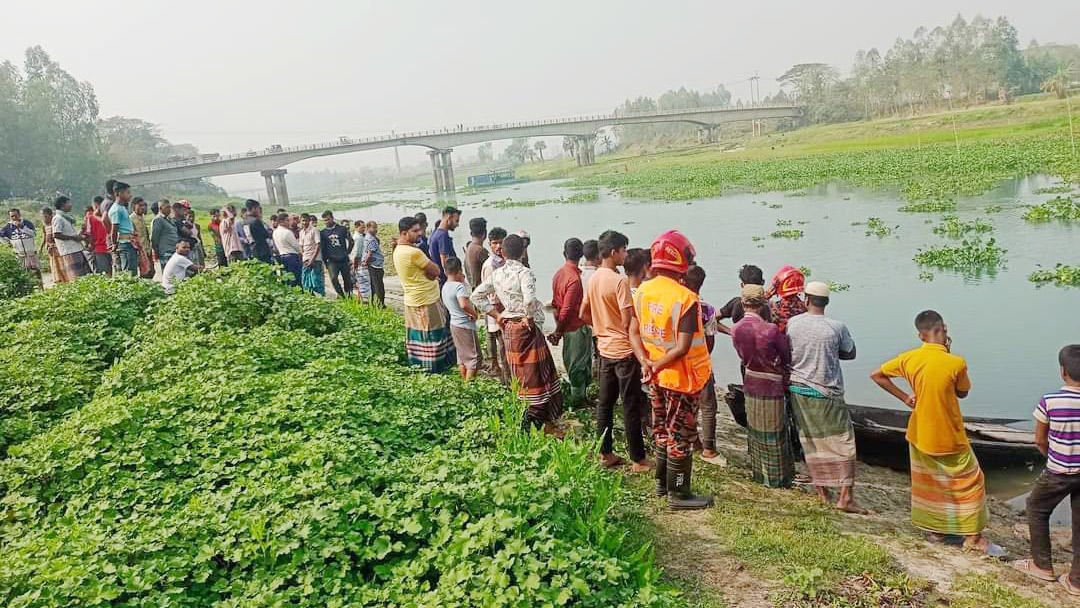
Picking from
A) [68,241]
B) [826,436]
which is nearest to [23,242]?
[68,241]

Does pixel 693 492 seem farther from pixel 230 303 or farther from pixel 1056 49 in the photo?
pixel 1056 49

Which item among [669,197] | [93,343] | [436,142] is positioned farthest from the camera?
[436,142]

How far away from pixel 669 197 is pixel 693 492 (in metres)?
32.6

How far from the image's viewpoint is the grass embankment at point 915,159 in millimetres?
28188

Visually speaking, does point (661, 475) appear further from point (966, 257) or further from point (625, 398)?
point (966, 257)

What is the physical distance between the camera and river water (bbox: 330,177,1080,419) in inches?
360

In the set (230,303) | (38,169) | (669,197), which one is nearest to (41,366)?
(230,303)

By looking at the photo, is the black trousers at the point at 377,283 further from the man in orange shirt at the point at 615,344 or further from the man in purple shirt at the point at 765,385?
the man in purple shirt at the point at 765,385

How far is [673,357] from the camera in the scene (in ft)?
15.6

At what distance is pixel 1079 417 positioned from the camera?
13.3 ft

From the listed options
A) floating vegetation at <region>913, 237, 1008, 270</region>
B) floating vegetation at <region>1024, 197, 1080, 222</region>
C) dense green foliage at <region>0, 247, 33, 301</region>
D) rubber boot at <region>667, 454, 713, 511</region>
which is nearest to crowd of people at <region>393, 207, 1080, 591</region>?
rubber boot at <region>667, 454, 713, 511</region>

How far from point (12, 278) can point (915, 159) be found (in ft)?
126

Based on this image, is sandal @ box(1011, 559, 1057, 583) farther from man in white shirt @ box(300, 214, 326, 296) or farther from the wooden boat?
man in white shirt @ box(300, 214, 326, 296)

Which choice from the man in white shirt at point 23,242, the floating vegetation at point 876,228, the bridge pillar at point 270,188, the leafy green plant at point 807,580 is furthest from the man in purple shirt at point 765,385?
the bridge pillar at point 270,188
